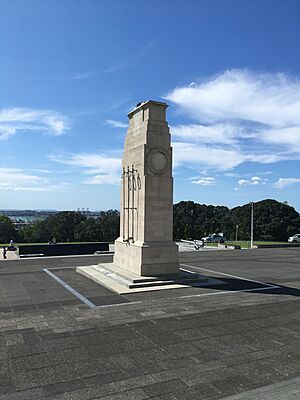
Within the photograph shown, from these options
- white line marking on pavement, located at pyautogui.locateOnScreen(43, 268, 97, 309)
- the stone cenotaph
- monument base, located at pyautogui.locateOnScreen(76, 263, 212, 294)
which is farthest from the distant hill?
the stone cenotaph

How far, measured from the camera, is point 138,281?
1443 centimetres

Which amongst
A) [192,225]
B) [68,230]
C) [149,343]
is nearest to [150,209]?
[149,343]

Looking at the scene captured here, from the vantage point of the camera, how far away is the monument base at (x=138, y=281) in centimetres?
1409

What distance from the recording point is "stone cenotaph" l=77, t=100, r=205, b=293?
612 inches

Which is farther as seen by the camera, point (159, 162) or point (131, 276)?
point (159, 162)

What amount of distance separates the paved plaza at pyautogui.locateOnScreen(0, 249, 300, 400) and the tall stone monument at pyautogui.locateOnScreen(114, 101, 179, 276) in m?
2.10

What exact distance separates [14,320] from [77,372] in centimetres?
413

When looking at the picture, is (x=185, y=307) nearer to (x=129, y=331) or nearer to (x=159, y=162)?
(x=129, y=331)

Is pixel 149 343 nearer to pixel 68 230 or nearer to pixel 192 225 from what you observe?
pixel 68 230

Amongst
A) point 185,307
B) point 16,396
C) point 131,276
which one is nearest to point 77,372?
point 16,396

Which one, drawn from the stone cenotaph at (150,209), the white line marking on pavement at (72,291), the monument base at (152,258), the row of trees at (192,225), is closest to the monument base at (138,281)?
the stone cenotaph at (150,209)

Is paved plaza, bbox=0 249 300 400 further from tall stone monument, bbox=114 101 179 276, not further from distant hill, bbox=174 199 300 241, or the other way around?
distant hill, bbox=174 199 300 241

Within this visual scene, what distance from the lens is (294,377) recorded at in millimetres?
6477

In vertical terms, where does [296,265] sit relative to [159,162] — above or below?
below
